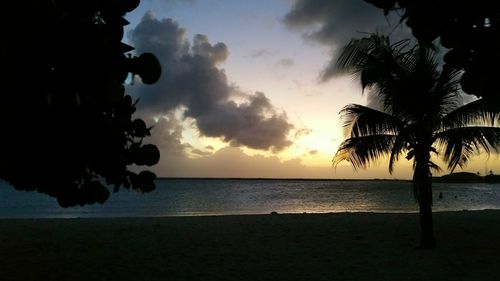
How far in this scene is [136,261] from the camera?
8.48 meters

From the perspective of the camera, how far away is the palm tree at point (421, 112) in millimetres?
9430

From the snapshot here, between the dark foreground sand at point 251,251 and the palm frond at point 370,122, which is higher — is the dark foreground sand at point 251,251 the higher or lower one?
the lower one

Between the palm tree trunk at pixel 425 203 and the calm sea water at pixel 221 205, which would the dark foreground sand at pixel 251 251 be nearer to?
the palm tree trunk at pixel 425 203

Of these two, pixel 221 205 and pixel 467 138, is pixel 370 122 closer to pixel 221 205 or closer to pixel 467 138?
pixel 467 138

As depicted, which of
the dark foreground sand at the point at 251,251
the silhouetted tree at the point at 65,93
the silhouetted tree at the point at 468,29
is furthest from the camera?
the dark foreground sand at the point at 251,251

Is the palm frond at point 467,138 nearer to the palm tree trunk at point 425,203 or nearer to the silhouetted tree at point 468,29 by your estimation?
the palm tree trunk at point 425,203

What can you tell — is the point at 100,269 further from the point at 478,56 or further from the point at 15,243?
the point at 478,56

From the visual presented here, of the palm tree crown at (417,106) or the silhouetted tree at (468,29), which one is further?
the palm tree crown at (417,106)

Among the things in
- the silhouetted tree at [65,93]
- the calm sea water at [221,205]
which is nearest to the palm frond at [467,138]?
the silhouetted tree at [65,93]

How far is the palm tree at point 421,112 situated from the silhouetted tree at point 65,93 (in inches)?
248

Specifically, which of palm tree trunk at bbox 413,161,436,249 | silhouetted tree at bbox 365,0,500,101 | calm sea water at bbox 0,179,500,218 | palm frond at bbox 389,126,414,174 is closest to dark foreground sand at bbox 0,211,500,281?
palm tree trunk at bbox 413,161,436,249

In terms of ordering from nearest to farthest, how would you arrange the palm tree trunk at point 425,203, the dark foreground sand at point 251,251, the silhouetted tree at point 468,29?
1. the silhouetted tree at point 468,29
2. the dark foreground sand at point 251,251
3. the palm tree trunk at point 425,203

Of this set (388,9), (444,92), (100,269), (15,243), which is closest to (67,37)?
(388,9)

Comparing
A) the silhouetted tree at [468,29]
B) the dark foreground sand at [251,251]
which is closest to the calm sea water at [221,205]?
the dark foreground sand at [251,251]
